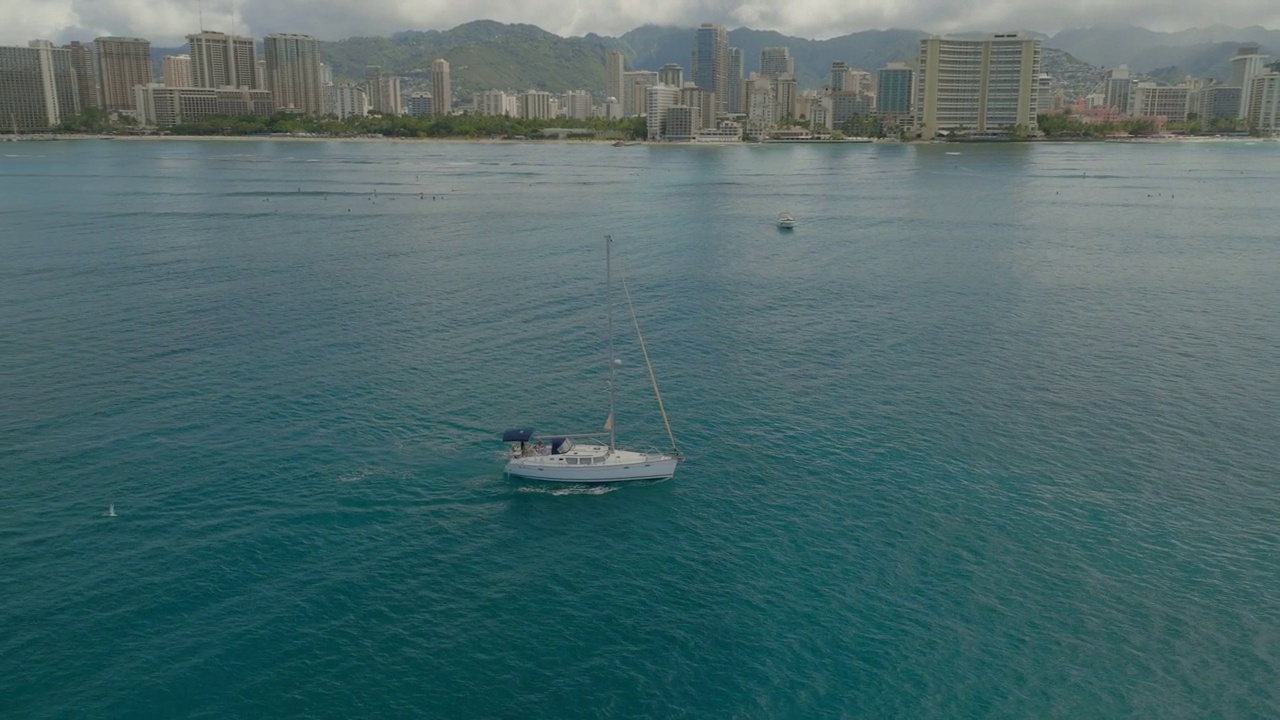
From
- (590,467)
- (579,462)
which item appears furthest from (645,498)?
(579,462)

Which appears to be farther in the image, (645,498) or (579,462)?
(579,462)

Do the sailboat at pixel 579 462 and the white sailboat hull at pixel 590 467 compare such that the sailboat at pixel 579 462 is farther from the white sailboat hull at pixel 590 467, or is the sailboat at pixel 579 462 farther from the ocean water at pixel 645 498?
the ocean water at pixel 645 498

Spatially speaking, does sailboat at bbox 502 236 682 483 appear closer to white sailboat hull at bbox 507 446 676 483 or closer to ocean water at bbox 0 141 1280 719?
white sailboat hull at bbox 507 446 676 483

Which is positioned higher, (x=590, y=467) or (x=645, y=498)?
(x=590, y=467)

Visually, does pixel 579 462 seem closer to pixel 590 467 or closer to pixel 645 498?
pixel 590 467

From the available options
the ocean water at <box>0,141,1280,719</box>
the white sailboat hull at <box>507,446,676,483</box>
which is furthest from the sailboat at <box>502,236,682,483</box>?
the ocean water at <box>0,141,1280,719</box>

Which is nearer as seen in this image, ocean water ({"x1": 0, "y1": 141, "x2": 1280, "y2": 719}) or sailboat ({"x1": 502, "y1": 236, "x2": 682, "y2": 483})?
ocean water ({"x1": 0, "y1": 141, "x2": 1280, "y2": 719})
